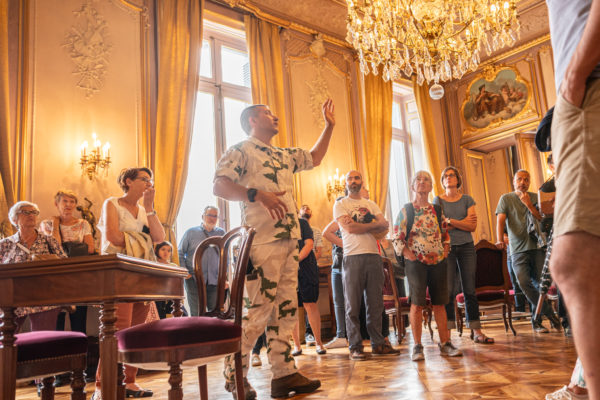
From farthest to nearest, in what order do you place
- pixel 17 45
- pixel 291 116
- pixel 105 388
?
1. pixel 291 116
2. pixel 17 45
3. pixel 105 388

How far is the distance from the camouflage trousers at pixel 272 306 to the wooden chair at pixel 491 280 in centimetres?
288

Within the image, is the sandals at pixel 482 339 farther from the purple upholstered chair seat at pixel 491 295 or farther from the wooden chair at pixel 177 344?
the wooden chair at pixel 177 344

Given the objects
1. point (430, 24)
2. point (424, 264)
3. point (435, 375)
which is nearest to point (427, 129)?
point (430, 24)

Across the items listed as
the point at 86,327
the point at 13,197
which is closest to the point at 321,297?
the point at 86,327

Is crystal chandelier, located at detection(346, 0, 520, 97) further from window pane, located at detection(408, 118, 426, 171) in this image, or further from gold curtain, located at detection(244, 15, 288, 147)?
window pane, located at detection(408, 118, 426, 171)

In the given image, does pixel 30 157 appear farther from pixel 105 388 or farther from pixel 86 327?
pixel 105 388

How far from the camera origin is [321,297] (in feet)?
22.0

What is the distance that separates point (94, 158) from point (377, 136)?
4.69m

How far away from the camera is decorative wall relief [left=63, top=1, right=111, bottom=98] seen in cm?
524

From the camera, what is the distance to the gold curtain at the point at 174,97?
18.3 ft

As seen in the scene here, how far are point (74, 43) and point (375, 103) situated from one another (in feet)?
15.8

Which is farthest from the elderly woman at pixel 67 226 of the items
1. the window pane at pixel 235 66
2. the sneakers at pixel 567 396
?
the sneakers at pixel 567 396

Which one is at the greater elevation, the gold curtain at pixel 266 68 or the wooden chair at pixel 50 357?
the gold curtain at pixel 266 68

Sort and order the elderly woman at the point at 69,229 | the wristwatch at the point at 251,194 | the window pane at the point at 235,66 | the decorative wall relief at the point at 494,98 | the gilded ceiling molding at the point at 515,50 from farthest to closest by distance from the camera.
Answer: the decorative wall relief at the point at 494,98, the gilded ceiling molding at the point at 515,50, the window pane at the point at 235,66, the elderly woman at the point at 69,229, the wristwatch at the point at 251,194
